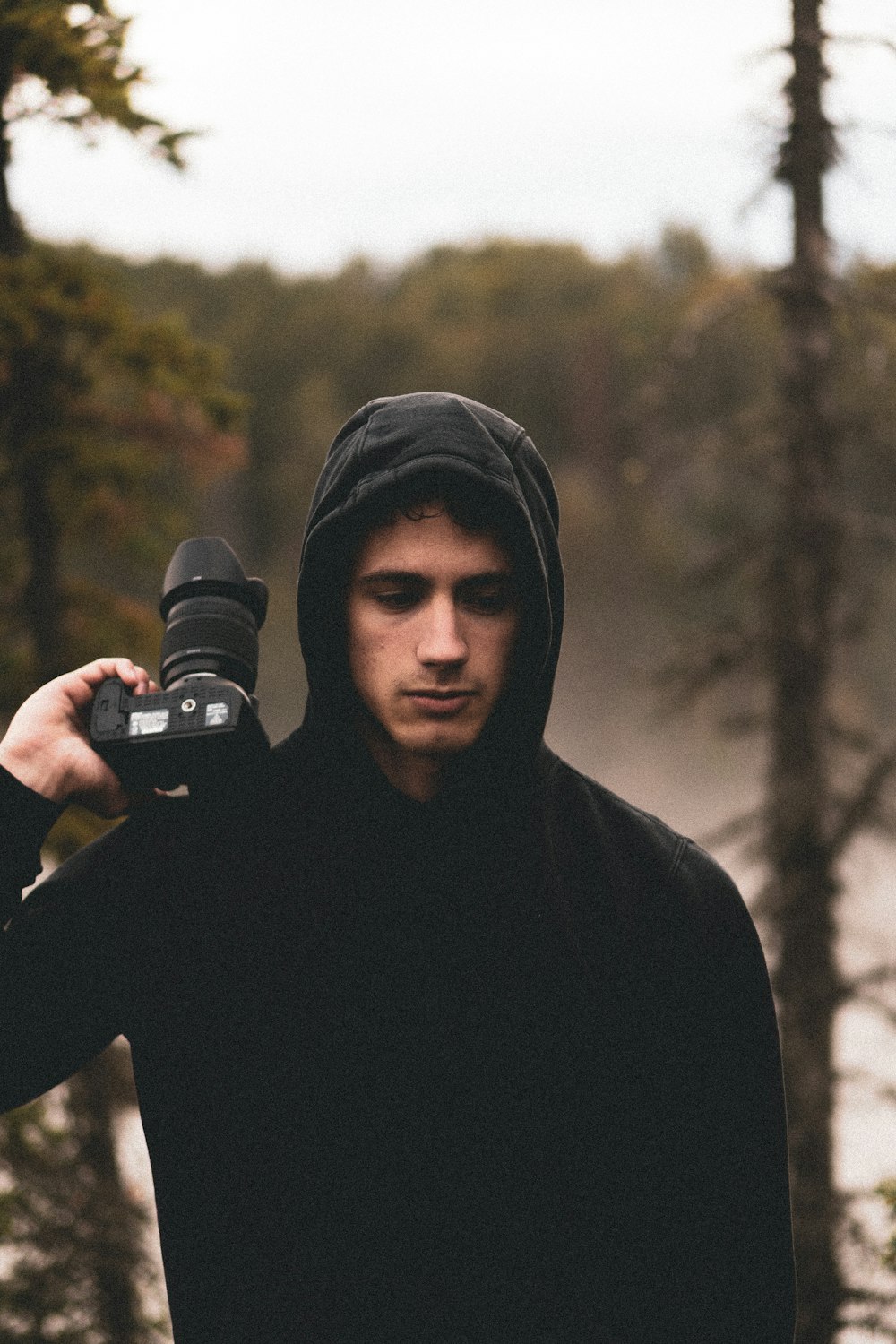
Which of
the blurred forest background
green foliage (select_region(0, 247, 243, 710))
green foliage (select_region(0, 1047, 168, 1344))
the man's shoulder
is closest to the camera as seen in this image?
the man's shoulder

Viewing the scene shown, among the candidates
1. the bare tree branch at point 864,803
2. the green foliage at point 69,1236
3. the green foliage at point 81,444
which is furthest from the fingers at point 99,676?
the bare tree branch at point 864,803

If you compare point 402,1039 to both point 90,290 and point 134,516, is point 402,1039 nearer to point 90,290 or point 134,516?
point 90,290

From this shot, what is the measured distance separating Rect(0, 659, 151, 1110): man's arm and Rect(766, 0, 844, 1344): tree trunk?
790 centimetres

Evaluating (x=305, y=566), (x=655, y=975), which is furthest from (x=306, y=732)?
(x=655, y=975)

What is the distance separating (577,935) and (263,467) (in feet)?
154

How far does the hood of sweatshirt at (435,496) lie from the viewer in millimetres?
2131

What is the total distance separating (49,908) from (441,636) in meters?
0.77

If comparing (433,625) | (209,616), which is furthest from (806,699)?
(209,616)

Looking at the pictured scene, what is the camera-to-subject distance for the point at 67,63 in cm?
452

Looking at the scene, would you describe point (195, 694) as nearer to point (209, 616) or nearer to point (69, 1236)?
point (209, 616)

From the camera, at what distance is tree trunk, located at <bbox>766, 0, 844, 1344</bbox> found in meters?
9.08

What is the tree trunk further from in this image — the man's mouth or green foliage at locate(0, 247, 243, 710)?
the man's mouth

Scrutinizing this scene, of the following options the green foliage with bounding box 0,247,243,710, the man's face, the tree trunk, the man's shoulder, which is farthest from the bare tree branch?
the man's face

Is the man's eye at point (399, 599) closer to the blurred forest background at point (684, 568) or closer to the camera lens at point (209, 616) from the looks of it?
the camera lens at point (209, 616)
